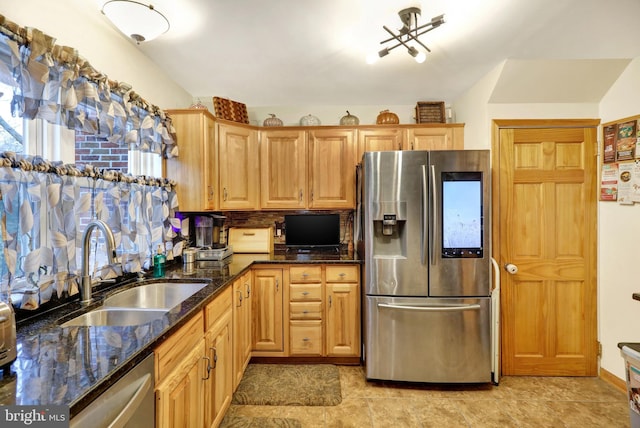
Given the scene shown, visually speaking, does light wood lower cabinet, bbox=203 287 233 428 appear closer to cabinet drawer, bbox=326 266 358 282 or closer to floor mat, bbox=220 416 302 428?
floor mat, bbox=220 416 302 428

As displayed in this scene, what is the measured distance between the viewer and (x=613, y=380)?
96.7 inches

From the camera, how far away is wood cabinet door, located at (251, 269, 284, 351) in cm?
276

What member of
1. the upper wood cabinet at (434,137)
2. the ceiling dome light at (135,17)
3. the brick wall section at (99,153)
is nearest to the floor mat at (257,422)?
the brick wall section at (99,153)

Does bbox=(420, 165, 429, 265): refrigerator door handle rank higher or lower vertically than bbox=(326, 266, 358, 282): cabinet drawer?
higher

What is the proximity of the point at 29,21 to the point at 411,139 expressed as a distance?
2760 millimetres

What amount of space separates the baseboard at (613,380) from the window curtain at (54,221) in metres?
3.58

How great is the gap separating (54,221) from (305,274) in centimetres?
178

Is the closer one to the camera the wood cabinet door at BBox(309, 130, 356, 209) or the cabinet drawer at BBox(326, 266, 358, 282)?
the cabinet drawer at BBox(326, 266, 358, 282)

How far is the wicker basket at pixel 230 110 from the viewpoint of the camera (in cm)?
287

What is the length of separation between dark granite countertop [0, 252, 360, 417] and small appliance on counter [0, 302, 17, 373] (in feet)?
0.13

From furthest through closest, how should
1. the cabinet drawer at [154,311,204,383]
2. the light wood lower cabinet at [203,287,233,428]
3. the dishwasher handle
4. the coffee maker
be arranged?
the coffee maker < the light wood lower cabinet at [203,287,233,428] < the cabinet drawer at [154,311,204,383] < the dishwasher handle

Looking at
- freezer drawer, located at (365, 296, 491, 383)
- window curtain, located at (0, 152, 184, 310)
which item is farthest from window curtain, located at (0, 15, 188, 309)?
freezer drawer, located at (365, 296, 491, 383)

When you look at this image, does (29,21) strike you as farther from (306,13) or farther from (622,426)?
(622,426)

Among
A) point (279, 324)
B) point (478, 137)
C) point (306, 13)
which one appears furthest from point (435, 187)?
point (279, 324)
